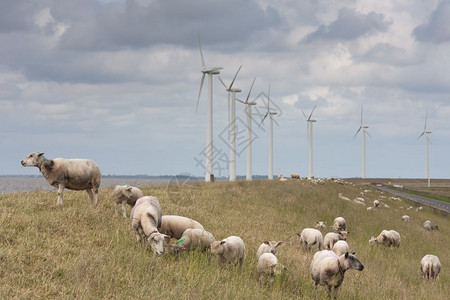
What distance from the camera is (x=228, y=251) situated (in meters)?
12.4

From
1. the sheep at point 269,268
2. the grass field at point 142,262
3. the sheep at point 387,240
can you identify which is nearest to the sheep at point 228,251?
the grass field at point 142,262

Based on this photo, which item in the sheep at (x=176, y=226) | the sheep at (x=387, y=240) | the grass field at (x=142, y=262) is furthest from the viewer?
the sheep at (x=387, y=240)

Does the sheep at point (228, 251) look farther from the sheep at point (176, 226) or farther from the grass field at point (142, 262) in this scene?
the sheep at point (176, 226)

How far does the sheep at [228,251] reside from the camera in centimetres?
1223

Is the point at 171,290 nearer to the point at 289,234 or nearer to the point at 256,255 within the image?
the point at 256,255

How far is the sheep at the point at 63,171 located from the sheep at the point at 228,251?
289 inches

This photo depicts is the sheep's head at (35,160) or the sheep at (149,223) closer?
the sheep at (149,223)

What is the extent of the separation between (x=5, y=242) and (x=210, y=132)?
1751 inches

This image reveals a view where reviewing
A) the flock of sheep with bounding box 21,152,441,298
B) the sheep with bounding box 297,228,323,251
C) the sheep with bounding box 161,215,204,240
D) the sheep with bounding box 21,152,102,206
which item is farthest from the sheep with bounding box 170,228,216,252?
the sheep with bounding box 297,228,323,251

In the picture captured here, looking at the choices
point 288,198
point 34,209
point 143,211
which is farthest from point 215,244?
point 288,198

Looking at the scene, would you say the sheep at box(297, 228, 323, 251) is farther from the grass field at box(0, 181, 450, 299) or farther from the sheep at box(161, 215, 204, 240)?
the sheep at box(161, 215, 204, 240)

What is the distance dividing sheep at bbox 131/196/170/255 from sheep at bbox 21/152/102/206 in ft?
14.9

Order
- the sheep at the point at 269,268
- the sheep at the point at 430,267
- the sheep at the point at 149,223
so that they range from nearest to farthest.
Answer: the sheep at the point at 149,223 < the sheep at the point at 269,268 < the sheep at the point at 430,267

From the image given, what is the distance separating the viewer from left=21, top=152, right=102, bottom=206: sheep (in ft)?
56.1
